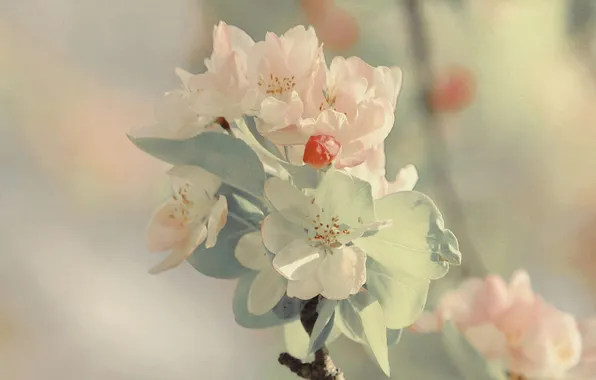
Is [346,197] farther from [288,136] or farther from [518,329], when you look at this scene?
[518,329]

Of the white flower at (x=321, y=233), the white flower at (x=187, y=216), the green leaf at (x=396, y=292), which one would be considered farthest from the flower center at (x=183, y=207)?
the green leaf at (x=396, y=292)

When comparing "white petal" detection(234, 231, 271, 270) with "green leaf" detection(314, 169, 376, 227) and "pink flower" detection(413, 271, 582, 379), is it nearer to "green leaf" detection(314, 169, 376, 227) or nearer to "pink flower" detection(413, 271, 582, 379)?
"green leaf" detection(314, 169, 376, 227)

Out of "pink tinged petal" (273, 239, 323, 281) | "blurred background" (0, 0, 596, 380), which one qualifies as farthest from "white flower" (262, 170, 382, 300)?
"blurred background" (0, 0, 596, 380)

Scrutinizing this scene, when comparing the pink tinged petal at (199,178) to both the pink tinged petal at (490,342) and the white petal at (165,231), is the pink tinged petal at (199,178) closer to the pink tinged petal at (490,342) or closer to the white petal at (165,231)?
the white petal at (165,231)

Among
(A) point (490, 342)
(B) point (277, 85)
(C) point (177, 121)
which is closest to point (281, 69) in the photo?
(B) point (277, 85)

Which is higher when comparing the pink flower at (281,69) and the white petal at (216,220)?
the pink flower at (281,69)

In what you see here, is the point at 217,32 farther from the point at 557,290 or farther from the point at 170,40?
the point at 557,290

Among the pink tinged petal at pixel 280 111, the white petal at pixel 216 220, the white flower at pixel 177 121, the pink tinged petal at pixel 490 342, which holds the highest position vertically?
the pink tinged petal at pixel 280 111
